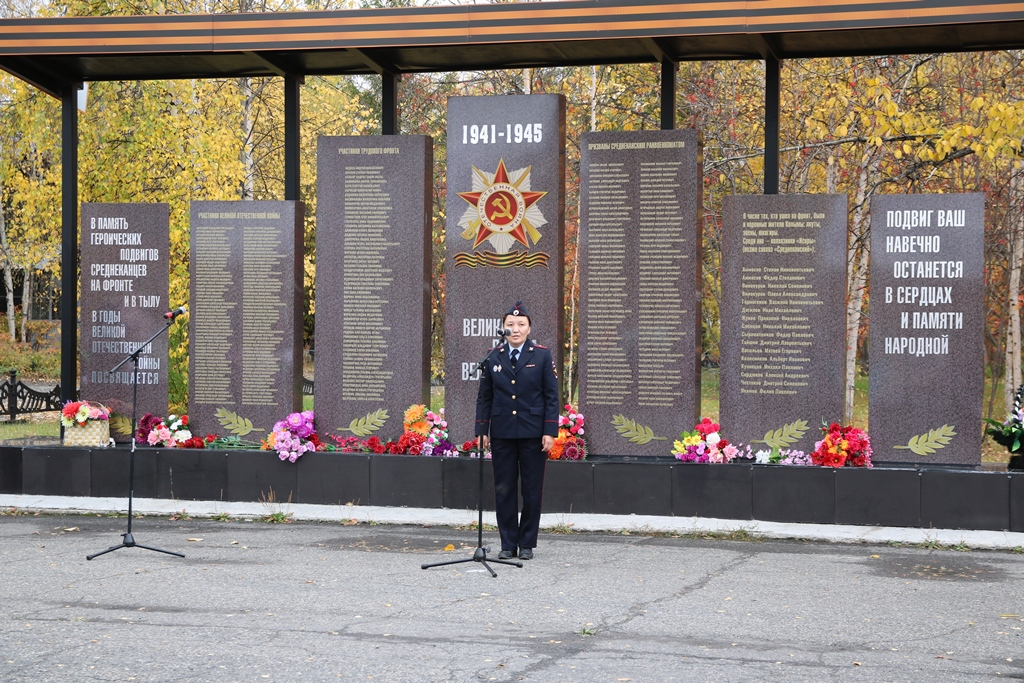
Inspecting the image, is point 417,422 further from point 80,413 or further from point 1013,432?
point 1013,432

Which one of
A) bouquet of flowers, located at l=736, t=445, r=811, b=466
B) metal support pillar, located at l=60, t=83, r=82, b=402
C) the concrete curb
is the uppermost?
metal support pillar, located at l=60, t=83, r=82, b=402

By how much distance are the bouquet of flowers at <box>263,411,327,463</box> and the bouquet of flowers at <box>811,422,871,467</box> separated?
4.65 m

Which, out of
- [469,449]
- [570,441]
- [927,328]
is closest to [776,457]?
[927,328]

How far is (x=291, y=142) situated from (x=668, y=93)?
12.6 ft

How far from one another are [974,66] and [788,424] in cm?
1043

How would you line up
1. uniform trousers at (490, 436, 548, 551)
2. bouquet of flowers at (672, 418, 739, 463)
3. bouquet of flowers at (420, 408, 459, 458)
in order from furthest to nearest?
bouquet of flowers at (420, 408, 459, 458)
bouquet of flowers at (672, 418, 739, 463)
uniform trousers at (490, 436, 548, 551)

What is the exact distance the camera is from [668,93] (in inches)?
464

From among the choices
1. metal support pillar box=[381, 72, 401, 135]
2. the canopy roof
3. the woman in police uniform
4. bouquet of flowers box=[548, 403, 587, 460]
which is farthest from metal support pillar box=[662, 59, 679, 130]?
the woman in police uniform

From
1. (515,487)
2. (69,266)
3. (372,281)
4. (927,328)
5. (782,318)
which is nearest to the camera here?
(515,487)

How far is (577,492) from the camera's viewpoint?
11117 millimetres

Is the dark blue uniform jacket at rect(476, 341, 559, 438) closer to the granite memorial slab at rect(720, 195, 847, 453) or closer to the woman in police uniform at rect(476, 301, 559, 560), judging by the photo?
the woman in police uniform at rect(476, 301, 559, 560)

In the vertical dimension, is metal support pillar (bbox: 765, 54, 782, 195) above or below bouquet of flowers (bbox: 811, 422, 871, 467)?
above

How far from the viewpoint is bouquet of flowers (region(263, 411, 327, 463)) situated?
38.3 feet

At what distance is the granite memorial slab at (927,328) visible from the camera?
35.2 ft
